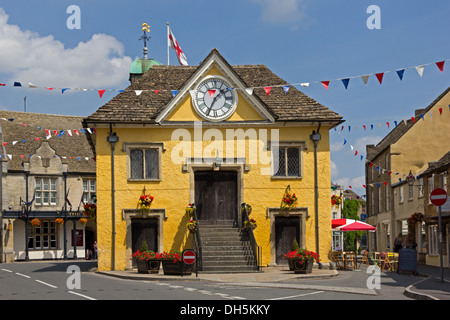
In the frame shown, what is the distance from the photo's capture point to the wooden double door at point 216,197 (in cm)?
2736

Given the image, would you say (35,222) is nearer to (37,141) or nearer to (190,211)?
(37,141)

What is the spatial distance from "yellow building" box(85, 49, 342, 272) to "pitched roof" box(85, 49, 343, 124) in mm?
64

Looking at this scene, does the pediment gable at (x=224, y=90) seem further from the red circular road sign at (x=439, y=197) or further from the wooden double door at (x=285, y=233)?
the red circular road sign at (x=439, y=197)

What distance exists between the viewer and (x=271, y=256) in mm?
26797

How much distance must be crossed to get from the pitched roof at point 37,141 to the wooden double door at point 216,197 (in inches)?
815

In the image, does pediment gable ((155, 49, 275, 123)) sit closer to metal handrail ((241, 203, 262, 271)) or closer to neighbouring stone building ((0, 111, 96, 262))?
metal handrail ((241, 203, 262, 271))

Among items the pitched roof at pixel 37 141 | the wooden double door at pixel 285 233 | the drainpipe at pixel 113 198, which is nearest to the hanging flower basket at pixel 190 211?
the drainpipe at pixel 113 198

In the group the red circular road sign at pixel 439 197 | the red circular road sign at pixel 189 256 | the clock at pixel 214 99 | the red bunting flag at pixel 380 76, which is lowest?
the red circular road sign at pixel 189 256

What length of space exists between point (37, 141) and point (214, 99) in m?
26.3

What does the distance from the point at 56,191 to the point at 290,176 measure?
26.2m
